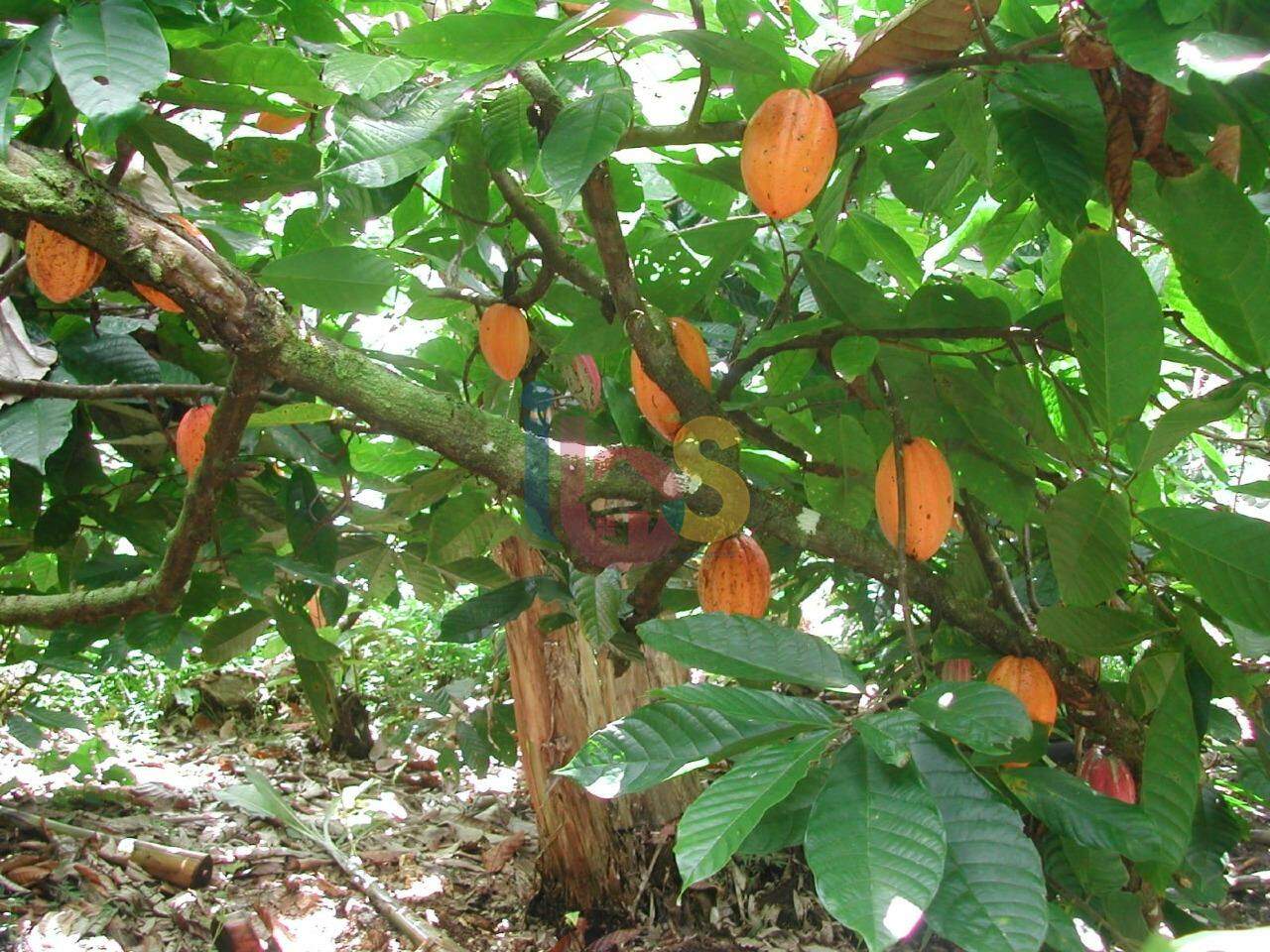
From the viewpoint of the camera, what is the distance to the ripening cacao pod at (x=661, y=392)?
3.80 ft

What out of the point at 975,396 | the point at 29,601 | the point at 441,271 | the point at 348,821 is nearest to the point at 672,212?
the point at 441,271

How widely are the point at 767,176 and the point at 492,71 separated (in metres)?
0.27

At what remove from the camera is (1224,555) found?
815 mm

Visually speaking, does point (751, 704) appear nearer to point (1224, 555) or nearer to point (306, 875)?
point (1224, 555)

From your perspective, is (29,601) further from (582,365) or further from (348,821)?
(348,821)

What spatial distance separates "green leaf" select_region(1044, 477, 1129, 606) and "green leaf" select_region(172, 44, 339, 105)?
84cm

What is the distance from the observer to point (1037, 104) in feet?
2.77

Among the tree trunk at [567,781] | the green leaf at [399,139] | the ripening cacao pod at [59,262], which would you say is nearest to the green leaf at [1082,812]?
the green leaf at [399,139]

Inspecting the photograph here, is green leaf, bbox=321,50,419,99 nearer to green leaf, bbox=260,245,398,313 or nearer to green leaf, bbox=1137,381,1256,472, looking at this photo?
green leaf, bbox=260,245,398,313

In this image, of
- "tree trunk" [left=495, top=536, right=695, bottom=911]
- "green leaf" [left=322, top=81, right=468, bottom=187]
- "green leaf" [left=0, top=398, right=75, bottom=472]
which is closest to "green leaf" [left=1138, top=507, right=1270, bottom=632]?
"green leaf" [left=322, top=81, right=468, bottom=187]

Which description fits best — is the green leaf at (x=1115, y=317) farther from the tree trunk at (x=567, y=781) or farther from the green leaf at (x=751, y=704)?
the tree trunk at (x=567, y=781)

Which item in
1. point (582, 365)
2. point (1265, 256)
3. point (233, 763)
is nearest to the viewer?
point (1265, 256)

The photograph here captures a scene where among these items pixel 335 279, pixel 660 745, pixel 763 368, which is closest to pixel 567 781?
pixel 763 368

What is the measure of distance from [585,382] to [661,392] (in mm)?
370
